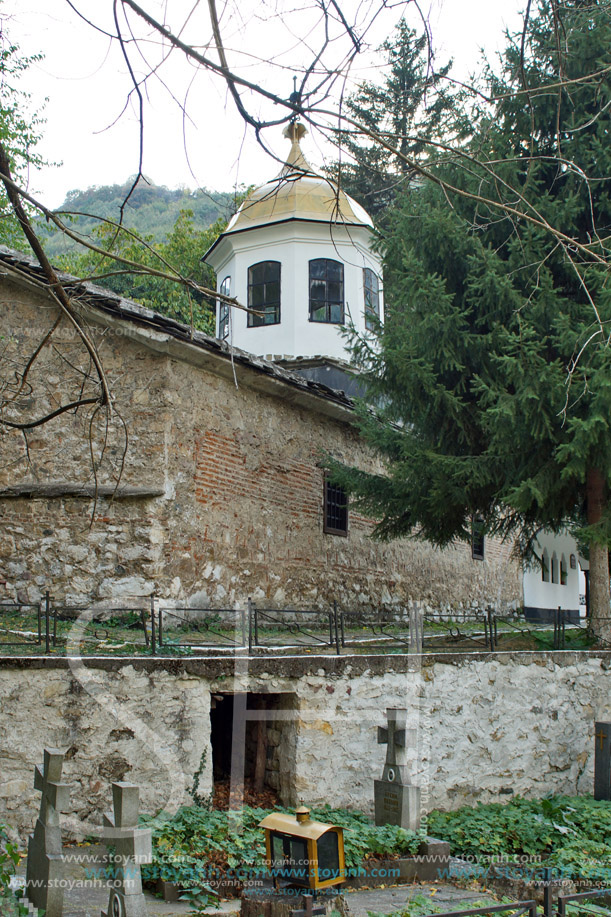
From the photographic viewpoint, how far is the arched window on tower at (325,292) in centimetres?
1750

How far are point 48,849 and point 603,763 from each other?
6.30 metres

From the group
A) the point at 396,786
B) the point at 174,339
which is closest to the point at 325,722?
the point at 396,786

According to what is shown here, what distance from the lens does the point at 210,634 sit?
399 inches

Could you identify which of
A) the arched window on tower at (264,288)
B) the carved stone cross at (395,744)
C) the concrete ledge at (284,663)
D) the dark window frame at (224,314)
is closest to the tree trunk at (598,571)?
the concrete ledge at (284,663)

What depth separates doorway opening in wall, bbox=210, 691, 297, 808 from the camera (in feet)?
25.8

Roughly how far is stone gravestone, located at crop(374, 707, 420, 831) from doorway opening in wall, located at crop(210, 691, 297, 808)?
84cm

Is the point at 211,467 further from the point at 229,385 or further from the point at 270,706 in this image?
the point at 270,706

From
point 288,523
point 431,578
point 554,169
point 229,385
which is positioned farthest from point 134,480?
point 431,578

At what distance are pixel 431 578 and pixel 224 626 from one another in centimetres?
719

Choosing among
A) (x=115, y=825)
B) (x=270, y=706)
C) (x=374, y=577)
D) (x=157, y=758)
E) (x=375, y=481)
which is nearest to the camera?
(x=115, y=825)

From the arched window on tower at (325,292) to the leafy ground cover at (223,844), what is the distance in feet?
39.0

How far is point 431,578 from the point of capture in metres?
17.0

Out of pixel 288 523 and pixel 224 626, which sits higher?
pixel 288 523

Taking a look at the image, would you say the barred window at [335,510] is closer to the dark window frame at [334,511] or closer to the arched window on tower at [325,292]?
the dark window frame at [334,511]
